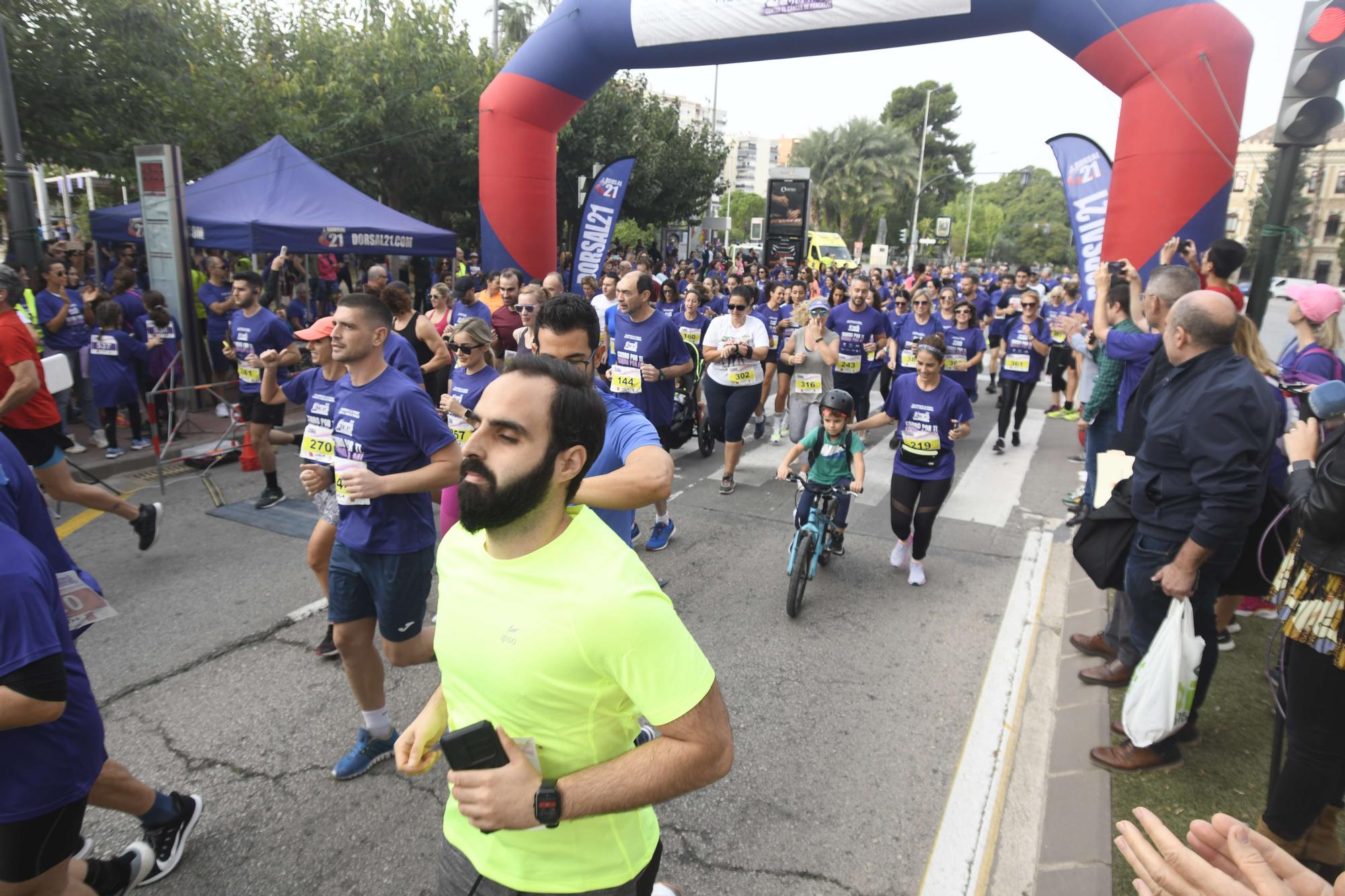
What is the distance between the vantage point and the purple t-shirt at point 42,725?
1.78 metres

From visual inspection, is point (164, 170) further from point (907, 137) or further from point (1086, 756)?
point (907, 137)

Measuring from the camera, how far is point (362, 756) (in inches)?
134

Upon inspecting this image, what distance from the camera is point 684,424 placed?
26.9ft

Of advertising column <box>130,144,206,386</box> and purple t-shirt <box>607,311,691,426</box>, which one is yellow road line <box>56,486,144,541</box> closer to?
advertising column <box>130,144,206,386</box>

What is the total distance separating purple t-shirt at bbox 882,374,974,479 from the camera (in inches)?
215

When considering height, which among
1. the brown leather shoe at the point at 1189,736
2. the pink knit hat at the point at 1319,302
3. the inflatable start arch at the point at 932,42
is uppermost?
the inflatable start arch at the point at 932,42

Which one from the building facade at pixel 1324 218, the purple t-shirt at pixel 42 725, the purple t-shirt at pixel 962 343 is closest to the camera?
the purple t-shirt at pixel 42 725

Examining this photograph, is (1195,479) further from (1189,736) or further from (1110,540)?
(1189,736)

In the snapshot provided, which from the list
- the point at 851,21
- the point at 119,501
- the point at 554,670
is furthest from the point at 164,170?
the point at 554,670

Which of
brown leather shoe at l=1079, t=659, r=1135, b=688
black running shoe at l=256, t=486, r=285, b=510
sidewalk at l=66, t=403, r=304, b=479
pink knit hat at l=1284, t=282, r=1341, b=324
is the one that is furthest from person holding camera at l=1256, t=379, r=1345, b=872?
sidewalk at l=66, t=403, r=304, b=479

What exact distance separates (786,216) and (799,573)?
30.6 metres

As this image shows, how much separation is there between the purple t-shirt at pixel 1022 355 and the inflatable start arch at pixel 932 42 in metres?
1.25

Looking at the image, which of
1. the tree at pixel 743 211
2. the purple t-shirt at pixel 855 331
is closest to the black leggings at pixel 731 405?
the purple t-shirt at pixel 855 331

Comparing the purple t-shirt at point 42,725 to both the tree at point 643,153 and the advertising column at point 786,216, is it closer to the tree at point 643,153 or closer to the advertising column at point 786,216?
the tree at point 643,153
